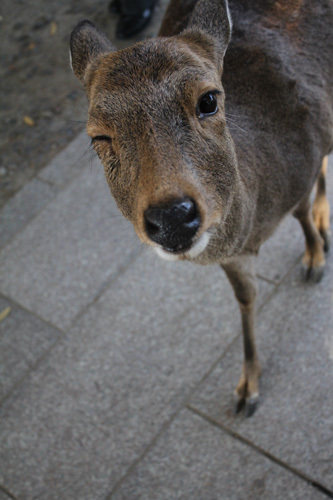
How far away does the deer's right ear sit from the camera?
2.44 metres

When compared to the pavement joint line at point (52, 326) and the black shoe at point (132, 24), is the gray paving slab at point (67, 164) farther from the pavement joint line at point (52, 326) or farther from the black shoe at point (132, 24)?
the black shoe at point (132, 24)

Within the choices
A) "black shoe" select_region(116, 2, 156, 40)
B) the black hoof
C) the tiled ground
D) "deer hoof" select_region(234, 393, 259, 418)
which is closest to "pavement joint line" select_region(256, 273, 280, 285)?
the tiled ground

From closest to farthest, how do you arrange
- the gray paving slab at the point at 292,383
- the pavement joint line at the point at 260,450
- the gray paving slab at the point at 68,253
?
the pavement joint line at the point at 260,450 → the gray paving slab at the point at 292,383 → the gray paving slab at the point at 68,253

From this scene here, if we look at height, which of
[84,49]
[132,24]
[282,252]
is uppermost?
[84,49]

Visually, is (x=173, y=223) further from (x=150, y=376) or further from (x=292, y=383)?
(x=150, y=376)

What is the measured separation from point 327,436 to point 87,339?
67.6 inches

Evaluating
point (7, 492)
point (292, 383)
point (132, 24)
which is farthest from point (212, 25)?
point (132, 24)

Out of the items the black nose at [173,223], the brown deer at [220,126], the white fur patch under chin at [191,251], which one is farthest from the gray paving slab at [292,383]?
the black nose at [173,223]

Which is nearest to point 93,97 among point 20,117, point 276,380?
point 276,380

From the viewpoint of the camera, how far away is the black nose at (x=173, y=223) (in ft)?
5.74

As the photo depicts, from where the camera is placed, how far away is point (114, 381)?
3.50m

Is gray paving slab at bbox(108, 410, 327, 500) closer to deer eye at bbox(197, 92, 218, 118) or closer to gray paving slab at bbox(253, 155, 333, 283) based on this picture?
gray paving slab at bbox(253, 155, 333, 283)

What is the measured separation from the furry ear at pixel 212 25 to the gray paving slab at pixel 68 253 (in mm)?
1783

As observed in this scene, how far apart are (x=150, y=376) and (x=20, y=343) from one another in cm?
108
